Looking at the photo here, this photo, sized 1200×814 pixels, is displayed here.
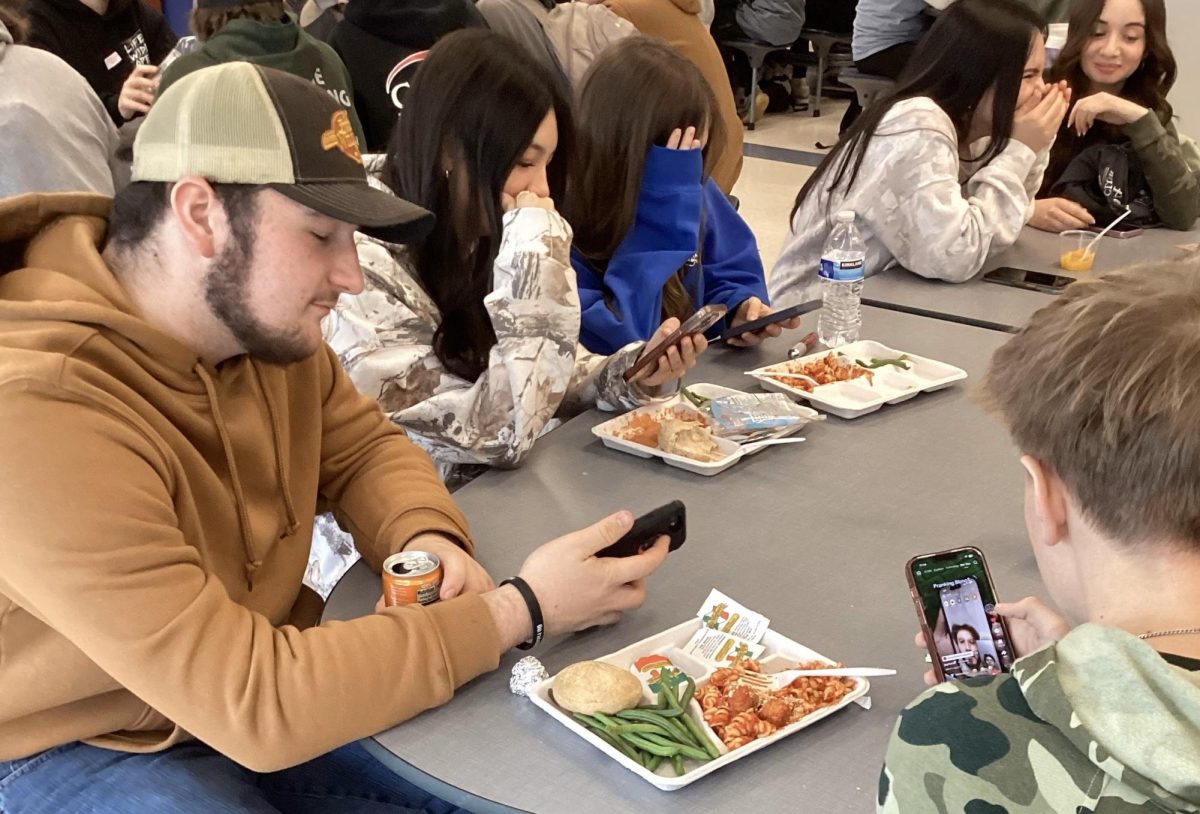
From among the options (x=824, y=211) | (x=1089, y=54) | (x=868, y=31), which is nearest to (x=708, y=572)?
(x=824, y=211)

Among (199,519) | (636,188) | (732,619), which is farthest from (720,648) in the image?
(636,188)

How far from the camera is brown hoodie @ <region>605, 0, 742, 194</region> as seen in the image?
12.9ft

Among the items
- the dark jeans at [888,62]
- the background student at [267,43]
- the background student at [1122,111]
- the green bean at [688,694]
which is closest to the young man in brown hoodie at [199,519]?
the green bean at [688,694]

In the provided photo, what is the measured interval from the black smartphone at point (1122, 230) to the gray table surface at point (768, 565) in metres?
1.17

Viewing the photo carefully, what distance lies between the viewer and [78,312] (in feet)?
3.82

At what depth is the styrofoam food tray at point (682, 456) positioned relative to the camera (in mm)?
1676

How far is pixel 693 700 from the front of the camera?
1.17 m

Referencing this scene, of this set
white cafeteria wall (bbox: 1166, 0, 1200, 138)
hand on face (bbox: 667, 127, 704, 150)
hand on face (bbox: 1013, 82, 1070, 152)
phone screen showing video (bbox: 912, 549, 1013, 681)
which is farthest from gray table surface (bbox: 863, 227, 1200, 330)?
white cafeteria wall (bbox: 1166, 0, 1200, 138)

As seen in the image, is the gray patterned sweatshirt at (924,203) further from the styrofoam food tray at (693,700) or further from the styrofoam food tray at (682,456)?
the styrofoam food tray at (693,700)

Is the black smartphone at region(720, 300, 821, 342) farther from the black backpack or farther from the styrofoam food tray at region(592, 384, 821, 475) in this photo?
the black backpack

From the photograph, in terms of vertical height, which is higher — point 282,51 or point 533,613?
point 282,51

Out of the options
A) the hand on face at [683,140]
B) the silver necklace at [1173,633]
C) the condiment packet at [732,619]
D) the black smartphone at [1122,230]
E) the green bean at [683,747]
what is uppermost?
the silver necklace at [1173,633]

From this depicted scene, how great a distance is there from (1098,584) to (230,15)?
9.59ft

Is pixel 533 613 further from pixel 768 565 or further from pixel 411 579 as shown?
pixel 768 565
